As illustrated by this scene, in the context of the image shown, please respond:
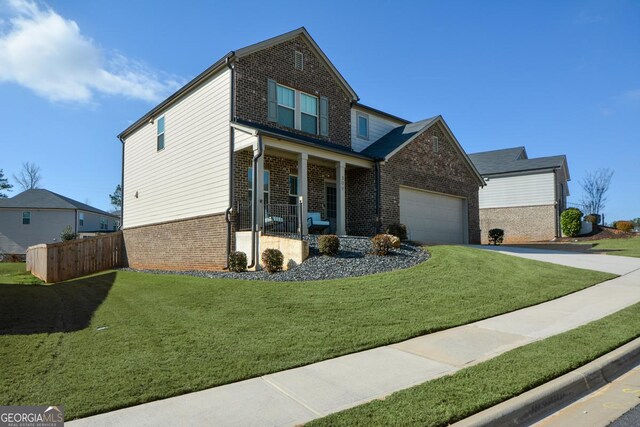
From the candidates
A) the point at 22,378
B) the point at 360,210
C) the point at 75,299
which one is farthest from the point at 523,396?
the point at 360,210

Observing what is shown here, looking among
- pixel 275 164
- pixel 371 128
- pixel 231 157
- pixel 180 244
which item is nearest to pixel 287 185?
pixel 275 164

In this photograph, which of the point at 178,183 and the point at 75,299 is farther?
the point at 178,183

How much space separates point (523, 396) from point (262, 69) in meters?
13.7

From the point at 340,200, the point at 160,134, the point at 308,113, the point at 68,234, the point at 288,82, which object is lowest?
the point at 68,234

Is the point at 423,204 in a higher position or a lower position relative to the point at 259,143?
lower

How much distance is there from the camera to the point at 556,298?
Answer: 27.5ft

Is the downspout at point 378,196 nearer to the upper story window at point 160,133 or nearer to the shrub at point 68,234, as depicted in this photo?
the upper story window at point 160,133

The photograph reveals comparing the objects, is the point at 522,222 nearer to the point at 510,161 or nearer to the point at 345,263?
the point at 510,161

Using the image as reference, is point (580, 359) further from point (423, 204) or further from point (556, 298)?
point (423, 204)

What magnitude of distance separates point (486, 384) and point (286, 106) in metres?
13.4

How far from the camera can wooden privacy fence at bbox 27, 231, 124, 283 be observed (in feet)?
56.6

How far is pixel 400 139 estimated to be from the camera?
17969 millimetres

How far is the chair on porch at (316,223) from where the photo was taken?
48.9 ft

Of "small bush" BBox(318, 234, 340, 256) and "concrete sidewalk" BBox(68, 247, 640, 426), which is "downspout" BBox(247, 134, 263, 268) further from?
"concrete sidewalk" BBox(68, 247, 640, 426)
